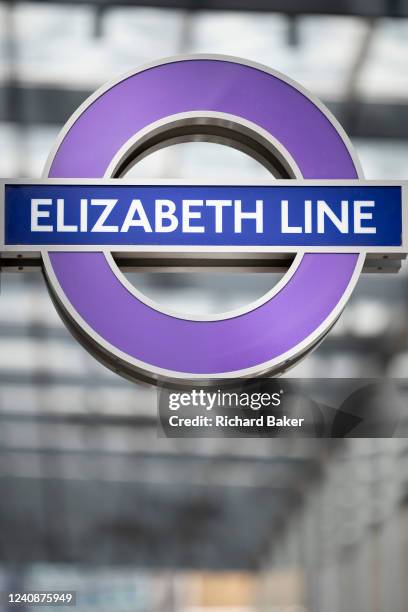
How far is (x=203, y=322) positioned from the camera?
12.2 ft

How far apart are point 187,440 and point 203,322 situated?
123cm

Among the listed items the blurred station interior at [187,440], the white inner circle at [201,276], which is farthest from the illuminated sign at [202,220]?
the white inner circle at [201,276]

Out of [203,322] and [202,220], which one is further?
[202,220]

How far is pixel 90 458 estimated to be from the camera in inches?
200

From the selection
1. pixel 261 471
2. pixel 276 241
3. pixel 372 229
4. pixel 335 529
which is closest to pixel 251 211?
pixel 276 241

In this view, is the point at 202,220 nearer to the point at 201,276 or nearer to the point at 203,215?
the point at 203,215

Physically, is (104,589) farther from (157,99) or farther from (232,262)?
(157,99)

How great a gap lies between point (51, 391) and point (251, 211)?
1.81 metres

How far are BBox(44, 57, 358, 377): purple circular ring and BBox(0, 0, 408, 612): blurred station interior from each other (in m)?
0.71

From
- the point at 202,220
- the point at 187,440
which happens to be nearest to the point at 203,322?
the point at 202,220

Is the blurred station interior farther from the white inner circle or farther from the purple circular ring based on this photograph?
the purple circular ring

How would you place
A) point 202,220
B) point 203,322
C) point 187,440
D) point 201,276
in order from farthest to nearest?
point 201,276, point 187,440, point 202,220, point 203,322

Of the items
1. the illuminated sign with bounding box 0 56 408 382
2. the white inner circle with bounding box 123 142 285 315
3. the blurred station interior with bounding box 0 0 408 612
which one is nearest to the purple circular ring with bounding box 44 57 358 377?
the illuminated sign with bounding box 0 56 408 382

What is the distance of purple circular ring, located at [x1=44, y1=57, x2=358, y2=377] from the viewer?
12.1 feet
